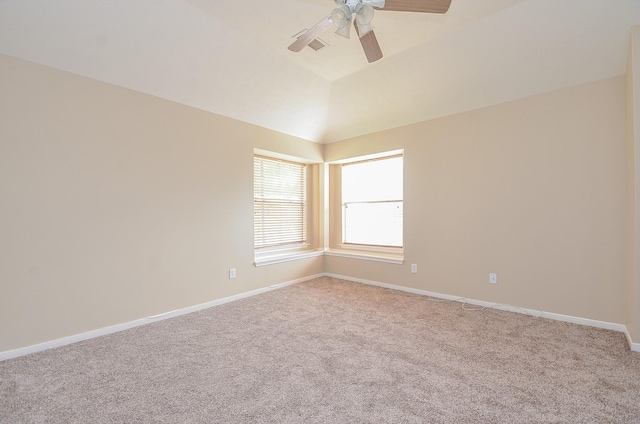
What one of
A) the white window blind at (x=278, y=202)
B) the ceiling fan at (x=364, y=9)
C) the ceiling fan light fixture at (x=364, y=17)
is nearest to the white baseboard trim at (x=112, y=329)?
the white window blind at (x=278, y=202)

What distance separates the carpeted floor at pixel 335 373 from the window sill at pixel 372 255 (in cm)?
119

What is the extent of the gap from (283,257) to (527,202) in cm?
319

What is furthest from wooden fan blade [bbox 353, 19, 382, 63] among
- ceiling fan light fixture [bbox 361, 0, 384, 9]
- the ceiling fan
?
ceiling fan light fixture [bbox 361, 0, 384, 9]

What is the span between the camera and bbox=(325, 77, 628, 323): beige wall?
2.62m

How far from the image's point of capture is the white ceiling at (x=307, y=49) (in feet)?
7.23

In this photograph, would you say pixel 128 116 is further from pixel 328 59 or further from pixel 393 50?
pixel 393 50

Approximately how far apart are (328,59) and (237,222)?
2311mm

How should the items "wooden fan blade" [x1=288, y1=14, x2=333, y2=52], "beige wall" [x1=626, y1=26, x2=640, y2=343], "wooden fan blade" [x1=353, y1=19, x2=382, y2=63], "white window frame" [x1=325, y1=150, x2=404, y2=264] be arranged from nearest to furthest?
"wooden fan blade" [x1=288, y1=14, x2=333, y2=52] → "wooden fan blade" [x1=353, y1=19, x2=382, y2=63] → "beige wall" [x1=626, y1=26, x2=640, y2=343] → "white window frame" [x1=325, y1=150, x2=404, y2=264]

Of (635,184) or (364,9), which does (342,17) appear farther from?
(635,184)

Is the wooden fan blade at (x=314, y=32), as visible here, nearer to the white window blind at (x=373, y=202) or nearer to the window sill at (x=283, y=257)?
the white window blind at (x=373, y=202)

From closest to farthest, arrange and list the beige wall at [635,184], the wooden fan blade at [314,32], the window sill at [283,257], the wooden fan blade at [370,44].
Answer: the wooden fan blade at [314,32] → the wooden fan blade at [370,44] → the beige wall at [635,184] → the window sill at [283,257]

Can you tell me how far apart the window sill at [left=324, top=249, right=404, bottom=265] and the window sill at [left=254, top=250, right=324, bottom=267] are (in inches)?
11.6

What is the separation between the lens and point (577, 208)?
9.01 feet

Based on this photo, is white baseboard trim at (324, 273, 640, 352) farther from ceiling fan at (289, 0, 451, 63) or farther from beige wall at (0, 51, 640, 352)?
ceiling fan at (289, 0, 451, 63)
